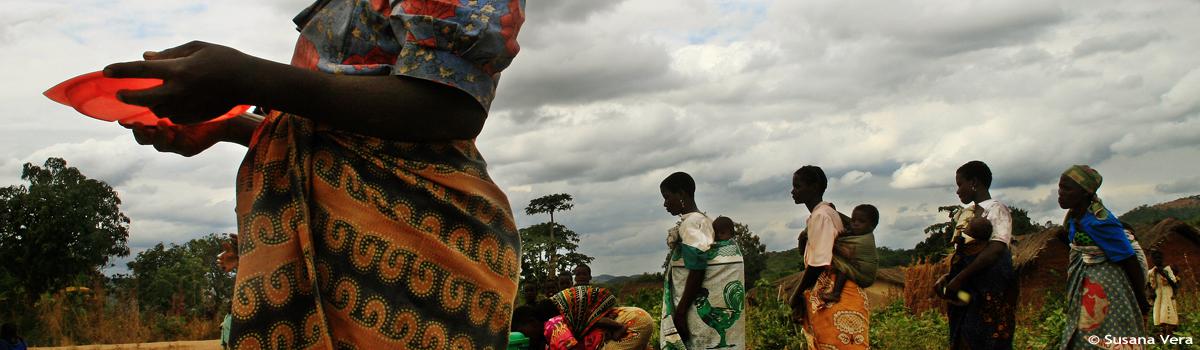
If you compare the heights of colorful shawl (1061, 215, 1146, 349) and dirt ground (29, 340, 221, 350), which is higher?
colorful shawl (1061, 215, 1146, 349)

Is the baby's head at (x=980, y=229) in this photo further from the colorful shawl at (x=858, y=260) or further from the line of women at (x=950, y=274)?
the colorful shawl at (x=858, y=260)

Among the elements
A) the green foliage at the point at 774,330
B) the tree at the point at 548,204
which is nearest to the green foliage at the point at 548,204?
the tree at the point at 548,204

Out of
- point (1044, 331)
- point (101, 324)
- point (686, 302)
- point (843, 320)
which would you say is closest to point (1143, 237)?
point (1044, 331)

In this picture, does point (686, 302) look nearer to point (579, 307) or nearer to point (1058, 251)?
point (579, 307)

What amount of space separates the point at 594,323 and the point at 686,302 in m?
0.95

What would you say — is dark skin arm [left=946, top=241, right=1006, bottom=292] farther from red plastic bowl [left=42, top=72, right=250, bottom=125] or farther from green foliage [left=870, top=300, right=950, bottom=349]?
red plastic bowl [left=42, top=72, right=250, bottom=125]

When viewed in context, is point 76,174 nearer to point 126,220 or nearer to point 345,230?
point 126,220

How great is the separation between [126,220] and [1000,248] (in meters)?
21.7

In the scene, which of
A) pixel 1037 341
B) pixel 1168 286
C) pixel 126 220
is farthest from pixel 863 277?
pixel 126 220

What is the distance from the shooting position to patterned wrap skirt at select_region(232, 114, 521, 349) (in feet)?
4.40

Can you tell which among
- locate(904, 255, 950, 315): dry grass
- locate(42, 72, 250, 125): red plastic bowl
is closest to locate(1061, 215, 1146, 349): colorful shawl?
locate(42, 72, 250, 125): red plastic bowl

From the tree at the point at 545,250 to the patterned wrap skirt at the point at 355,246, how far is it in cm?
225

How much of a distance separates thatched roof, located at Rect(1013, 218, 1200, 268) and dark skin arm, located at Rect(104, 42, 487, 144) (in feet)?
46.9

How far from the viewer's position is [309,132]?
1401mm
